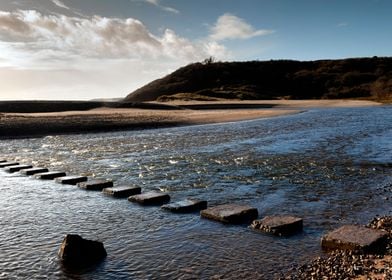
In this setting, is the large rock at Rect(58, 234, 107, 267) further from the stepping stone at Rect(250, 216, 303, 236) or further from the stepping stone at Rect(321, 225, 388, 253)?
the stepping stone at Rect(321, 225, 388, 253)

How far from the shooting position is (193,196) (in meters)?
10.8

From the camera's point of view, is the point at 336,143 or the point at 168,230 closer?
the point at 168,230

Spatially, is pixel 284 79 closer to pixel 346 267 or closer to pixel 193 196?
pixel 193 196

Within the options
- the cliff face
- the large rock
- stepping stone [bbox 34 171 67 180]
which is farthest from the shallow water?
the cliff face

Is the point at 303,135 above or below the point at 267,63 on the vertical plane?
below

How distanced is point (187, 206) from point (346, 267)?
3997mm

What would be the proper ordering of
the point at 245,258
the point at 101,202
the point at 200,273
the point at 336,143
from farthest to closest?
the point at 336,143, the point at 101,202, the point at 245,258, the point at 200,273

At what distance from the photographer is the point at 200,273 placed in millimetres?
5984

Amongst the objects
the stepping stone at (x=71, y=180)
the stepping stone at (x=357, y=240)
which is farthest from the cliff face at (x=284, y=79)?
the stepping stone at (x=357, y=240)

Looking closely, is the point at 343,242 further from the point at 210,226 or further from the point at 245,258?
the point at 210,226

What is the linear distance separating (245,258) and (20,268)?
10.6ft

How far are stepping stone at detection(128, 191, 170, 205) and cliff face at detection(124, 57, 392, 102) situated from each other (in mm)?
103005

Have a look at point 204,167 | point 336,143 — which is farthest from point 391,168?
point 336,143

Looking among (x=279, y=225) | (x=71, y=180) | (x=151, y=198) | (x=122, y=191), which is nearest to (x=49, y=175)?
(x=71, y=180)
